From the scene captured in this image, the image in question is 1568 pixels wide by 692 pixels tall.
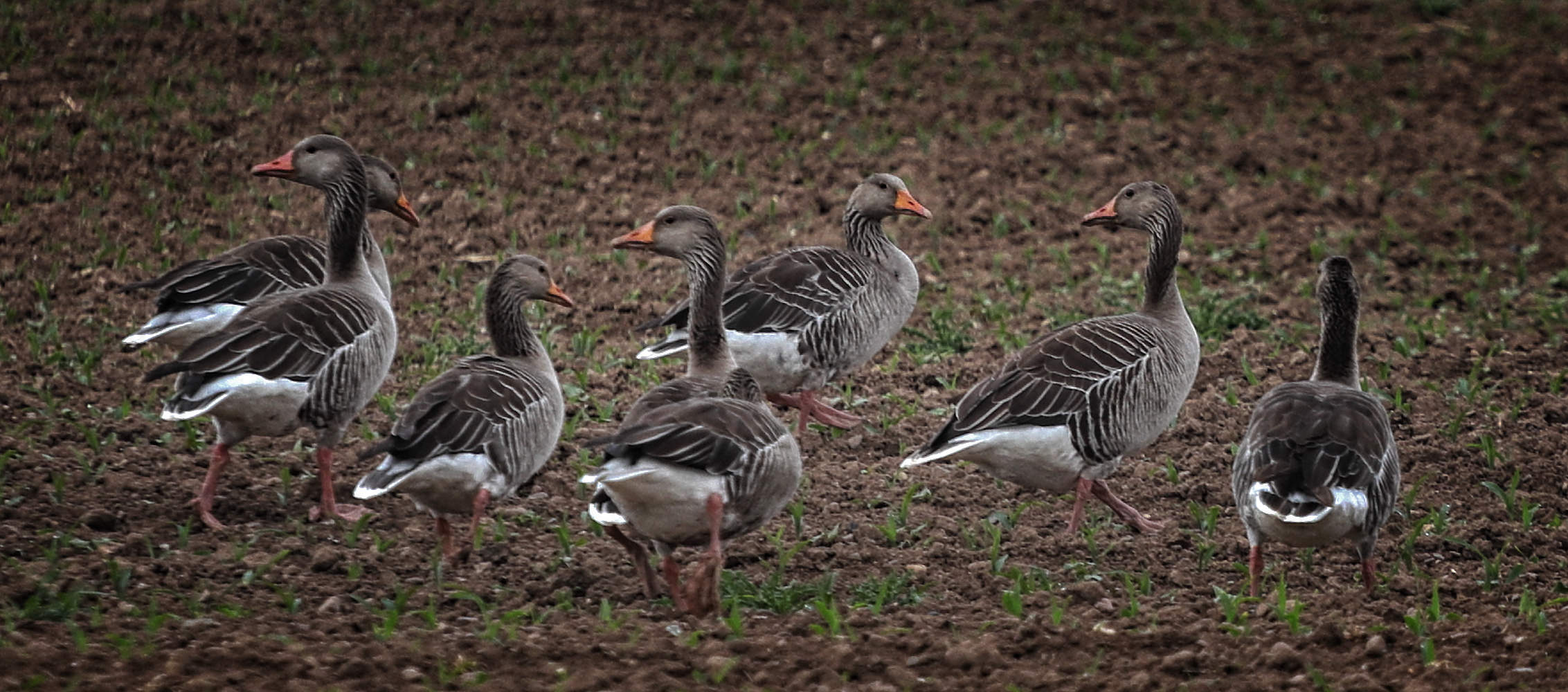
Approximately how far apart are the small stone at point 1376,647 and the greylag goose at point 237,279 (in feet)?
18.5

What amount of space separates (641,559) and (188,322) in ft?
10.7

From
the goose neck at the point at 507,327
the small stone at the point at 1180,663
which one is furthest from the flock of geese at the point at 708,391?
the small stone at the point at 1180,663

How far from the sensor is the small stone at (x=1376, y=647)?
5531 mm

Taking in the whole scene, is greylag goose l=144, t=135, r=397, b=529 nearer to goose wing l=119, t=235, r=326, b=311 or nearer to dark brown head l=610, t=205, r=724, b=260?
goose wing l=119, t=235, r=326, b=311

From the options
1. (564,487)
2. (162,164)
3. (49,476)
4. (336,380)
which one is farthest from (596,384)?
(162,164)

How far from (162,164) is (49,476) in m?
5.49

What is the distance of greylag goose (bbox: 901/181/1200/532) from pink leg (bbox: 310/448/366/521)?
276 centimetres

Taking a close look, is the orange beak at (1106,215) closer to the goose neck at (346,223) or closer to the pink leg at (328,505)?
the goose neck at (346,223)

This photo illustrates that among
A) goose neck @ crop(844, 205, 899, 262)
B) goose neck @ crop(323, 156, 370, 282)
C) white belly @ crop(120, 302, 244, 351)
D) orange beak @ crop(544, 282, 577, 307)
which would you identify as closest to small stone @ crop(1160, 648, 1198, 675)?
orange beak @ crop(544, 282, 577, 307)

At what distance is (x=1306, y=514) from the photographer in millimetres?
5977

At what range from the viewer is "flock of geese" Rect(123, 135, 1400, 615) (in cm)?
607

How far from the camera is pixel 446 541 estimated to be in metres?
6.67

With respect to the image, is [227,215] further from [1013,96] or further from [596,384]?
Answer: [1013,96]

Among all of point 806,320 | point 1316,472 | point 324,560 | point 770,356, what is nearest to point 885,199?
point 806,320
